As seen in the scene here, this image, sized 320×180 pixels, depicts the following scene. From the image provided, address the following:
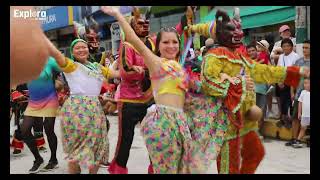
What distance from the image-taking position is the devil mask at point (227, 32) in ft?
11.6

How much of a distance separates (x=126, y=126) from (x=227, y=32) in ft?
4.17

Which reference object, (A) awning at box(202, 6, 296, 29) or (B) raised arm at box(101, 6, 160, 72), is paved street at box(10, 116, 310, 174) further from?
(A) awning at box(202, 6, 296, 29)

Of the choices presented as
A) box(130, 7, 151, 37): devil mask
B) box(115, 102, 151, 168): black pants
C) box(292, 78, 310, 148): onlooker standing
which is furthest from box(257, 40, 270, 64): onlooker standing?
box(115, 102, 151, 168): black pants

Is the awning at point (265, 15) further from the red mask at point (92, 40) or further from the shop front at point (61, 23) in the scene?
the shop front at point (61, 23)

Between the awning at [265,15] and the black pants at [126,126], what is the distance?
5240 mm

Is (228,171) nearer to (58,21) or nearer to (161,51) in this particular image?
(161,51)

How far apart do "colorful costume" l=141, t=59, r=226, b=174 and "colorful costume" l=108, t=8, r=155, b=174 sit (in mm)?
788

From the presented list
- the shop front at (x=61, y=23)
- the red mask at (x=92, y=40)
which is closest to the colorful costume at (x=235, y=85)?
the red mask at (x=92, y=40)

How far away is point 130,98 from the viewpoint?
418 cm

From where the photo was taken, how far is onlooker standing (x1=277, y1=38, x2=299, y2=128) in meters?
6.41

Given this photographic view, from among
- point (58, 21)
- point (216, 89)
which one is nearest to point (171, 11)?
point (58, 21)

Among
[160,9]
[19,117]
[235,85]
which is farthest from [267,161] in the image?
[160,9]

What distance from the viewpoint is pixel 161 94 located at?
3232 mm
